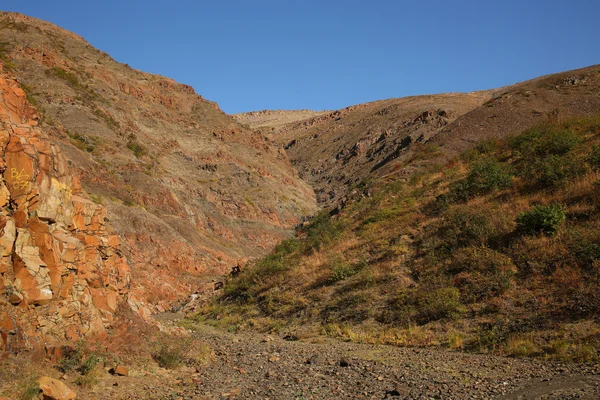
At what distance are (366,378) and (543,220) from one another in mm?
8273

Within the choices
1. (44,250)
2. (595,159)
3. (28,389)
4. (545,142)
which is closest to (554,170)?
(595,159)

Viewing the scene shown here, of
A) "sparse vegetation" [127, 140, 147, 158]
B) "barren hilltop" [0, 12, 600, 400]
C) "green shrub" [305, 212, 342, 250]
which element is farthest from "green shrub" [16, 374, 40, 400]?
"sparse vegetation" [127, 140, 147, 158]

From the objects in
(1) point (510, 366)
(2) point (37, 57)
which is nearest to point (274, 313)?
(1) point (510, 366)

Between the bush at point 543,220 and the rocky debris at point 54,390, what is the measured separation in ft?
42.8

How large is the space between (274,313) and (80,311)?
865 centimetres

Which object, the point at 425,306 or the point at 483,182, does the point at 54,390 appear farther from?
the point at 483,182

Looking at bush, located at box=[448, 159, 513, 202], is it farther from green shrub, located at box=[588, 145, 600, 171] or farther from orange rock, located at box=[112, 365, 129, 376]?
orange rock, located at box=[112, 365, 129, 376]

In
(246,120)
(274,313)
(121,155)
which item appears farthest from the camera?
(246,120)

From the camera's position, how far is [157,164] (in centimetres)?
3875

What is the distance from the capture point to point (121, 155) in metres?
35.6

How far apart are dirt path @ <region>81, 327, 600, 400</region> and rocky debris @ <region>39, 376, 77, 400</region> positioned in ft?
1.89

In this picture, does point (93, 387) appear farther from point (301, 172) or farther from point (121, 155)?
point (301, 172)

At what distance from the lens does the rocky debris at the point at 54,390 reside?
250 inches

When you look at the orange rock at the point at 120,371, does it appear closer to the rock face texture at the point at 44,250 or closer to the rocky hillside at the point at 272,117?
the rock face texture at the point at 44,250
